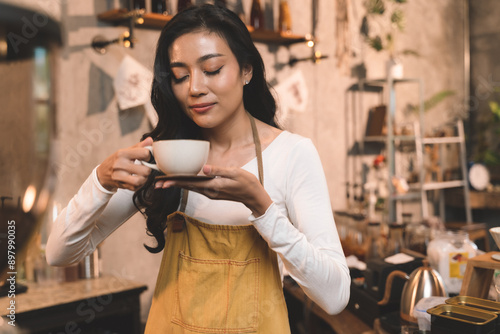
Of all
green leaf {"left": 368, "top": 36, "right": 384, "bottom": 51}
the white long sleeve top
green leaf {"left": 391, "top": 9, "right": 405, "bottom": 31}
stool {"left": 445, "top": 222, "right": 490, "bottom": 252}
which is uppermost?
green leaf {"left": 391, "top": 9, "right": 405, "bottom": 31}

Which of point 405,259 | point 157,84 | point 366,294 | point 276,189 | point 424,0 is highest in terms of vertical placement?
point 424,0

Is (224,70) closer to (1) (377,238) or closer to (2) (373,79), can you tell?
(1) (377,238)

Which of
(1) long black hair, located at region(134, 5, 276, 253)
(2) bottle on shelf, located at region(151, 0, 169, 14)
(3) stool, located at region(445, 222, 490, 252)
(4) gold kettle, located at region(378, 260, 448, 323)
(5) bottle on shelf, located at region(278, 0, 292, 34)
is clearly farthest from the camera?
(3) stool, located at region(445, 222, 490, 252)

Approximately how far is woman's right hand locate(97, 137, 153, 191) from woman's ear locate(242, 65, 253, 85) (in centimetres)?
49

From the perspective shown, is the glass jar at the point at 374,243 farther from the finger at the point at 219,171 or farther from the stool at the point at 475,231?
the finger at the point at 219,171

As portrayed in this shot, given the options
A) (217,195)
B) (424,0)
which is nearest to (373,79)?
(424,0)

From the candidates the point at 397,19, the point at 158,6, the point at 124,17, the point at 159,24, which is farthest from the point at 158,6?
the point at 397,19

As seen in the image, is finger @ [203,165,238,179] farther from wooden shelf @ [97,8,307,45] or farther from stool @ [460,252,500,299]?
wooden shelf @ [97,8,307,45]

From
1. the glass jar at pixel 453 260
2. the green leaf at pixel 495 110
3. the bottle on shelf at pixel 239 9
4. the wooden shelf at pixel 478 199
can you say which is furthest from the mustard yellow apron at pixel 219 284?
the green leaf at pixel 495 110

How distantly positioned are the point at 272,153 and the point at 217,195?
A: 1.23 feet

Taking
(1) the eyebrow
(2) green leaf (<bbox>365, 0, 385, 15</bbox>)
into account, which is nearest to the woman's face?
(1) the eyebrow

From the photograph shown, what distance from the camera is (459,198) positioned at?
4902 millimetres

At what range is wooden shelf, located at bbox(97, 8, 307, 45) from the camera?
265 centimetres

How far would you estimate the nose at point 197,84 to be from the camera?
1179 mm
